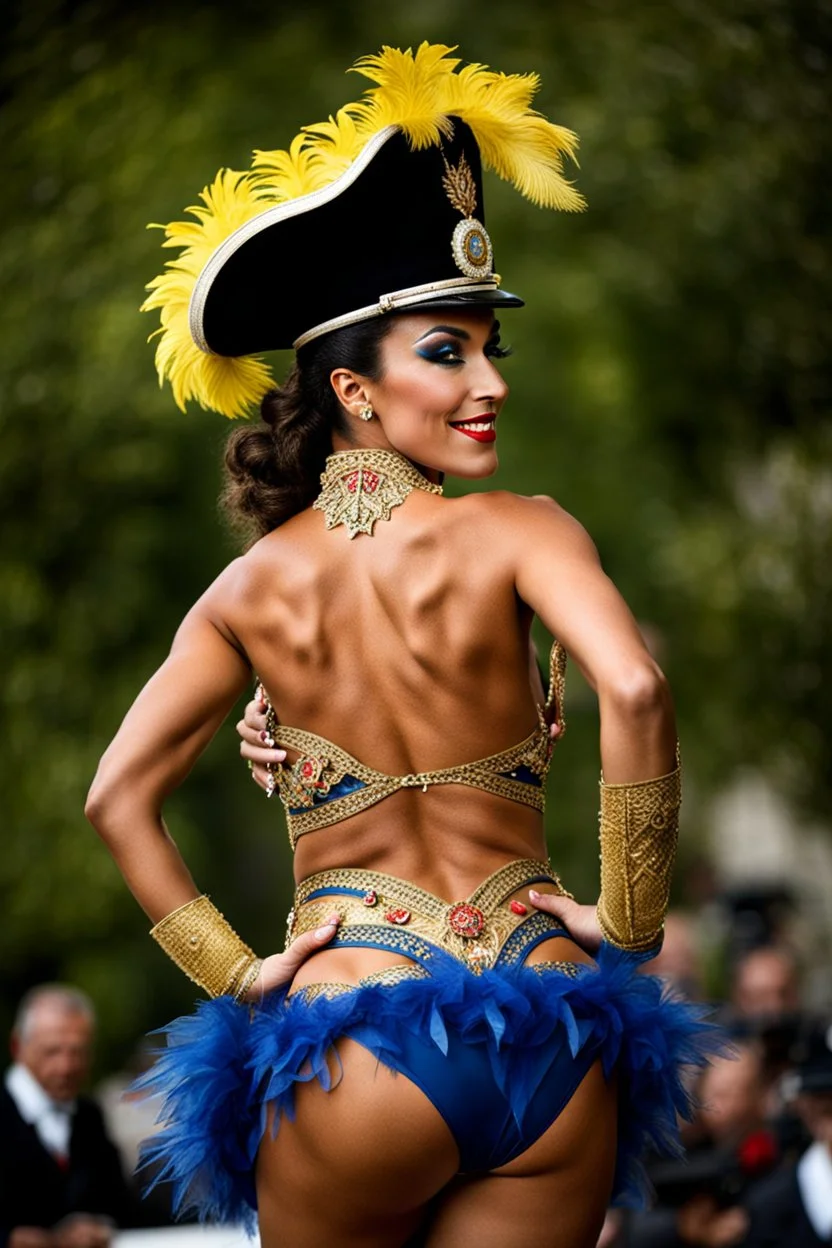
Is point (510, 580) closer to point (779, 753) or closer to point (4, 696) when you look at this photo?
point (4, 696)

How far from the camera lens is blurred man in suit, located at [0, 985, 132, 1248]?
7746 mm

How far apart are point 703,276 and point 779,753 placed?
299cm

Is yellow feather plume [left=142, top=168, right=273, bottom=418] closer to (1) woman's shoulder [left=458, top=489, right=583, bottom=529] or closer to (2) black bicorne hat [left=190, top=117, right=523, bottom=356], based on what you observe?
(2) black bicorne hat [left=190, top=117, right=523, bottom=356]

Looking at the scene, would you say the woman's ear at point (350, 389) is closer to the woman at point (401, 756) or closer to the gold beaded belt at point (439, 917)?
the woman at point (401, 756)

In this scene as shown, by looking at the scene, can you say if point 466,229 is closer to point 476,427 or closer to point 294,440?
point 476,427

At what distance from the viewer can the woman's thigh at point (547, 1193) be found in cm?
362

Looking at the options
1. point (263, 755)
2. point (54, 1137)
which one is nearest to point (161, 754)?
point (263, 755)

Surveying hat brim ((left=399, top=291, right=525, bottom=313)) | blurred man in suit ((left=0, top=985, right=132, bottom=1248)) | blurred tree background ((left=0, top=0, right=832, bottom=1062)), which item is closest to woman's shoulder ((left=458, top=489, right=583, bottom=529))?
hat brim ((left=399, top=291, right=525, bottom=313))

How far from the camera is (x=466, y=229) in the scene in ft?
13.0

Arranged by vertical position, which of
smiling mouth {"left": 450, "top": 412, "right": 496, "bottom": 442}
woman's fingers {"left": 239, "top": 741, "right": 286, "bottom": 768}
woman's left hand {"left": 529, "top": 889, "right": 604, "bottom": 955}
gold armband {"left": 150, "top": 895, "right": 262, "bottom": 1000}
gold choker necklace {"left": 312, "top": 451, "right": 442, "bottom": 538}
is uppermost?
smiling mouth {"left": 450, "top": 412, "right": 496, "bottom": 442}

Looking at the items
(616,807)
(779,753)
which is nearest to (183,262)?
(616,807)

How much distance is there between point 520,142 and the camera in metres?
4.12

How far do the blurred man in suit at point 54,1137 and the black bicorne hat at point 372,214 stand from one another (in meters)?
4.36

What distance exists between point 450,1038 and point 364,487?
969 mm
